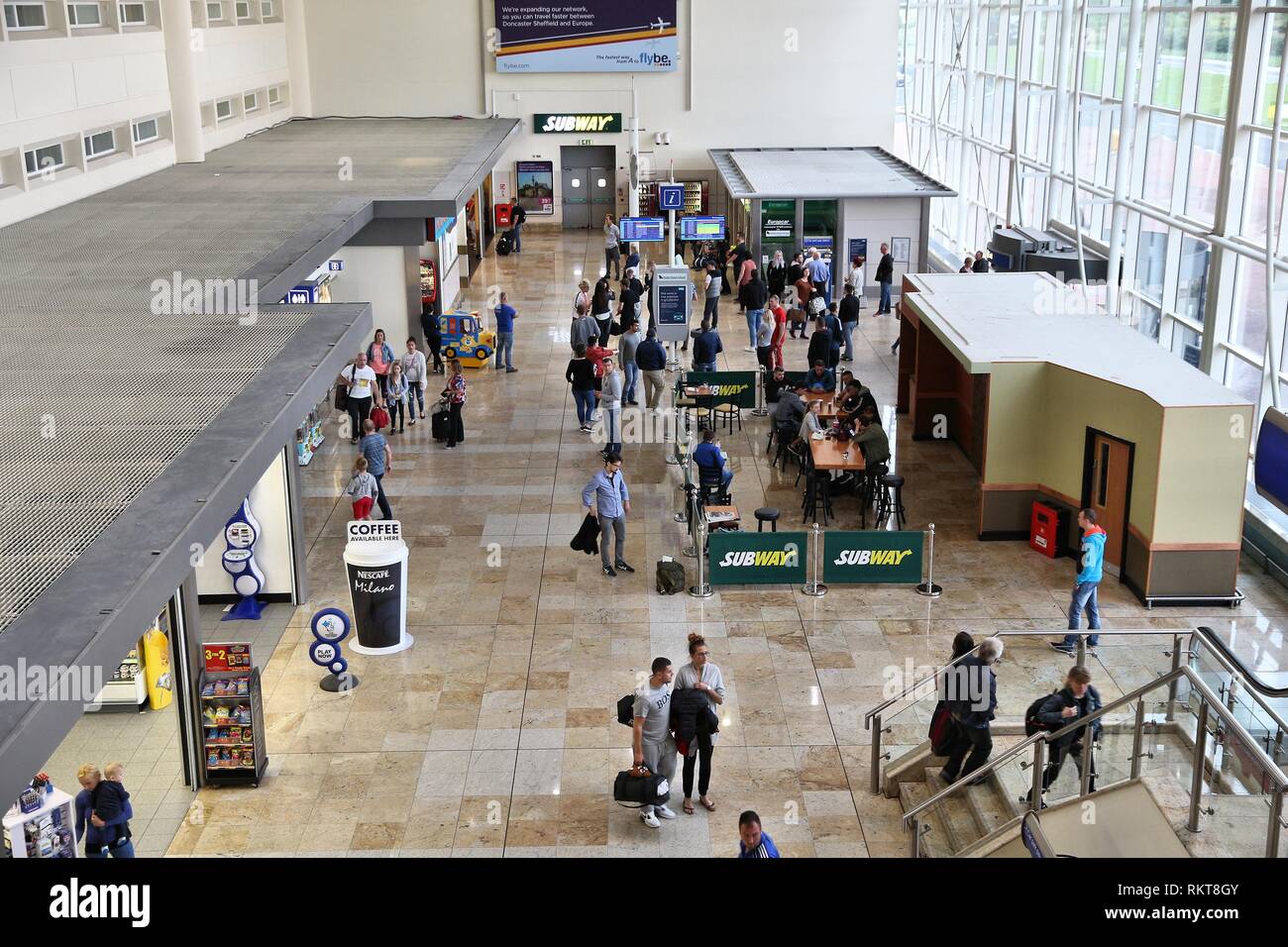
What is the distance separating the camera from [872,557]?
14.3 meters

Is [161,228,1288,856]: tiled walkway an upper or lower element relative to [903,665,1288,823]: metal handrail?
lower

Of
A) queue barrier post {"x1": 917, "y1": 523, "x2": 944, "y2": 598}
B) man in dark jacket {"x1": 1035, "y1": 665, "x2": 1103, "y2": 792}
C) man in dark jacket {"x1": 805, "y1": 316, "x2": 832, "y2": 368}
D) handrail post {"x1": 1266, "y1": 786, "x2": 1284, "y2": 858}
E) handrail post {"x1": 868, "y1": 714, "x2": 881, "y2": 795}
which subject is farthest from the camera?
man in dark jacket {"x1": 805, "y1": 316, "x2": 832, "y2": 368}

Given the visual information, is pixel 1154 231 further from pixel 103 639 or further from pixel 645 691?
pixel 103 639

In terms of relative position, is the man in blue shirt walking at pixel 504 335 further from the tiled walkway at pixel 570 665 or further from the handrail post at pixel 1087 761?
the handrail post at pixel 1087 761

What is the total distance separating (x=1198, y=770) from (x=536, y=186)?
37.4 m

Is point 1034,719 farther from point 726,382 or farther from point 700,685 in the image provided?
point 726,382

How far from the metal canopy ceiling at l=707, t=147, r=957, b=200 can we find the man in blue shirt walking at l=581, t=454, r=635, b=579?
52.6 feet

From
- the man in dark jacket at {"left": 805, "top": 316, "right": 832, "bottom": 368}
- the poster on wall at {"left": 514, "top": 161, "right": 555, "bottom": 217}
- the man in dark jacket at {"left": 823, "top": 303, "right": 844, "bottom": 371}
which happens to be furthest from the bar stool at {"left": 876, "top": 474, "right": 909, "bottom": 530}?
the poster on wall at {"left": 514, "top": 161, "right": 555, "bottom": 217}

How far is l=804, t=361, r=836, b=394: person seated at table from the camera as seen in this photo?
62.7ft

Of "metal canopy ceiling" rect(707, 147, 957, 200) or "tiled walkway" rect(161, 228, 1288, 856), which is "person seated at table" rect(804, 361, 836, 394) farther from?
"metal canopy ceiling" rect(707, 147, 957, 200)

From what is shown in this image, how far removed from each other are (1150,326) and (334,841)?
16.7 metres

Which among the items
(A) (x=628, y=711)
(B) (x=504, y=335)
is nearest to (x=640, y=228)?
(B) (x=504, y=335)
